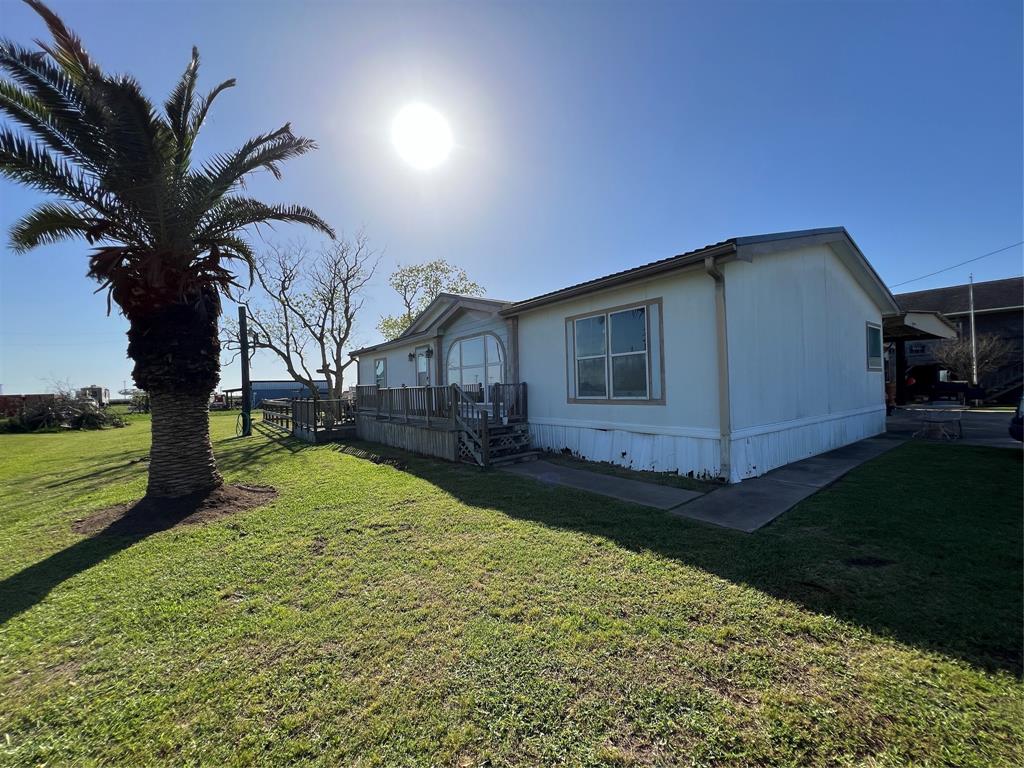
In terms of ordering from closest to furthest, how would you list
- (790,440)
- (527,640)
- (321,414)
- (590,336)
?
(527,640) < (790,440) < (590,336) < (321,414)

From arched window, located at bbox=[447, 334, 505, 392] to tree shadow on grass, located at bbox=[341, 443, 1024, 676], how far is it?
4.84m

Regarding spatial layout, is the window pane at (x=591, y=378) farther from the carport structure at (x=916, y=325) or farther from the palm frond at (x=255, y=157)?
the carport structure at (x=916, y=325)

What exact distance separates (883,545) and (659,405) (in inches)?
145

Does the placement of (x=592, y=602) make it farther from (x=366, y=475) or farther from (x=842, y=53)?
(x=842, y=53)

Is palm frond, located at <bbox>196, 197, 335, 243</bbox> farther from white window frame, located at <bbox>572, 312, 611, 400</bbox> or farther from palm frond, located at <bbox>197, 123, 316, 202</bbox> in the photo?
white window frame, located at <bbox>572, 312, 611, 400</bbox>

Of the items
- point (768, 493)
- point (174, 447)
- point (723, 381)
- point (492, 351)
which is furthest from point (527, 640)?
point (492, 351)

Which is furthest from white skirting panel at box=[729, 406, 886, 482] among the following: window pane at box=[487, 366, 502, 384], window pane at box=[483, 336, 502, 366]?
window pane at box=[483, 336, 502, 366]

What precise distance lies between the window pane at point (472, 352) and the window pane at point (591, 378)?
12.5 ft

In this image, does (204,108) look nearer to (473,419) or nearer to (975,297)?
(473,419)

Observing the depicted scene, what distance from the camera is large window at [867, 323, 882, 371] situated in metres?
11.1

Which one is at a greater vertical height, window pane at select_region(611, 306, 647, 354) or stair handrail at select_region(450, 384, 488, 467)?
window pane at select_region(611, 306, 647, 354)

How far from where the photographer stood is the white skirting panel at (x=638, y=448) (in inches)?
266

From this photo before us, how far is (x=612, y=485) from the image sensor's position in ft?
21.8

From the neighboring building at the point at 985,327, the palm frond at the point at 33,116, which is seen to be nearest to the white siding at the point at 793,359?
the palm frond at the point at 33,116
